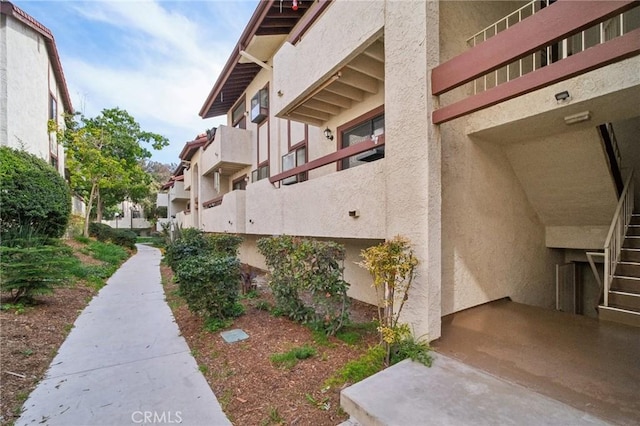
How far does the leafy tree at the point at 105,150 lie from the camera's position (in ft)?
60.4

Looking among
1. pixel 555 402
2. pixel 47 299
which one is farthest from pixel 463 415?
pixel 47 299

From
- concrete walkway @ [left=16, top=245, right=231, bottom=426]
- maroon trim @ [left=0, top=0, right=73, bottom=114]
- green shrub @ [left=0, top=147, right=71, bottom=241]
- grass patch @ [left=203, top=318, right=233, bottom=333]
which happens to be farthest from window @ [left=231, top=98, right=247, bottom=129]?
grass patch @ [left=203, top=318, right=233, bottom=333]

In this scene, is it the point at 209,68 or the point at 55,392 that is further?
the point at 209,68

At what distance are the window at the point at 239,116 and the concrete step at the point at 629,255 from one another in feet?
47.0

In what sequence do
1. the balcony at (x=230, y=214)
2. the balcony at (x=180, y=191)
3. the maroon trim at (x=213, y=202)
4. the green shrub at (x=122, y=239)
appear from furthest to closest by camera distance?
the balcony at (x=180, y=191)
the green shrub at (x=122, y=239)
the maroon trim at (x=213, y=202)
the balcony at (x=230, y=214)

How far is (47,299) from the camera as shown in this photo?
696cm

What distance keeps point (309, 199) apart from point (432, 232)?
141 inches

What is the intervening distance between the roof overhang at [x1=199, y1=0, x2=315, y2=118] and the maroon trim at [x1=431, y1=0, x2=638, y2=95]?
23.8ft

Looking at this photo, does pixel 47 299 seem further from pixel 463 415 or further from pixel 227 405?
pixel 463 415

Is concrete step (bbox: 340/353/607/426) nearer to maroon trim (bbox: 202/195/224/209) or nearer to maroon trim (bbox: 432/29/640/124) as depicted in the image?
maroon trim (bbox: 432/29/640/124)

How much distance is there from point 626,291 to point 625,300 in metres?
0.26

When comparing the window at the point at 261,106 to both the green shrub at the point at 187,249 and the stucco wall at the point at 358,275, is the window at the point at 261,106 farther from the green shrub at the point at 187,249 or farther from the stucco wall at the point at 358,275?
the stucco wall at the point at 358,275

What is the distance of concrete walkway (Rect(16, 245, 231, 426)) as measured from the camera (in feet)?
10.2
